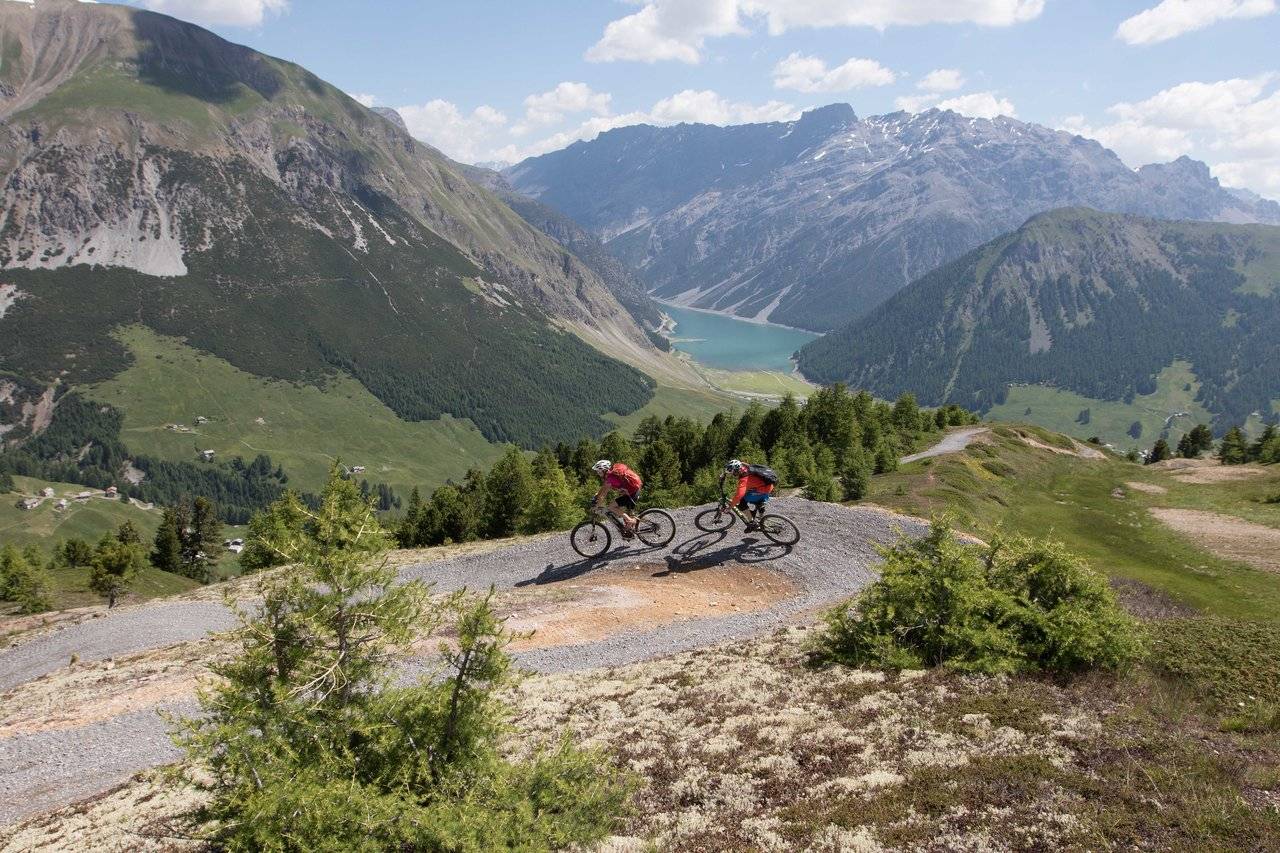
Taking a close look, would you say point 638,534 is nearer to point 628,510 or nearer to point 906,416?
point 628,510

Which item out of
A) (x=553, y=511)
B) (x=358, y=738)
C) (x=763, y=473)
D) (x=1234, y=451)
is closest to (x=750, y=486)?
(x=763, y=473)

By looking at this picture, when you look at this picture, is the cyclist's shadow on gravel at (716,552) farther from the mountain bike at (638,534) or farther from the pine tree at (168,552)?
the pine tree at (168,552)

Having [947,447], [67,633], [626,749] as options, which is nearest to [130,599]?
[67,633]

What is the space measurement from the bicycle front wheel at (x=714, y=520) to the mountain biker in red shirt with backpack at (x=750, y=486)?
1.35m

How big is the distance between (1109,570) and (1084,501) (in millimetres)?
26187

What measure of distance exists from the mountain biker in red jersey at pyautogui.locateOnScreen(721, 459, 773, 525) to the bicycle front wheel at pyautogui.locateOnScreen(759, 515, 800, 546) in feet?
4.38

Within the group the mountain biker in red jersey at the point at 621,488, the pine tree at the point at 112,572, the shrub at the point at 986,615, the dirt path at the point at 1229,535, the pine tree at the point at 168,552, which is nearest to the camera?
the shrub at the point at 986,615

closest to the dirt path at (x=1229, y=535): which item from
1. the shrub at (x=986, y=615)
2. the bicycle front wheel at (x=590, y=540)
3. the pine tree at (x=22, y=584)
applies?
the shrub at (x=986, y=615)

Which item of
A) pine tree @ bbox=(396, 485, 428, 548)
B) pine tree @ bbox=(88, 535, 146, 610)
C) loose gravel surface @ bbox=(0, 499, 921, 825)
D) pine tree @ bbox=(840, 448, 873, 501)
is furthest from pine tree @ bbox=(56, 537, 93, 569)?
pine tree @ bbox=(840, 448, 873, 501)

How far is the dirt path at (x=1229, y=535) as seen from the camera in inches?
1460

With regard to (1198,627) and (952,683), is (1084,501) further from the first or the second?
(952,683)

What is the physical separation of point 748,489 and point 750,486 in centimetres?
14

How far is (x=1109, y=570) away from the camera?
35.6m

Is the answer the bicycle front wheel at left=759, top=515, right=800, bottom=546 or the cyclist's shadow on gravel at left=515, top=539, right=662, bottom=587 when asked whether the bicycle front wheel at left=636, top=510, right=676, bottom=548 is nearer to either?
the cyclist's shadow on gravel at left=515, top=539, right=662, bottom=587
